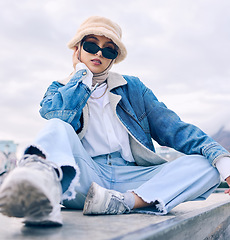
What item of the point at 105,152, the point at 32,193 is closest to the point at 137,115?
the point at 105,152

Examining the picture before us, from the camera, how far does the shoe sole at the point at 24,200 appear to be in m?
0.99

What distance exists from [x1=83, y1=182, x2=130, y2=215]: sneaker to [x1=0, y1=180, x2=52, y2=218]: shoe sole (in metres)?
0.49

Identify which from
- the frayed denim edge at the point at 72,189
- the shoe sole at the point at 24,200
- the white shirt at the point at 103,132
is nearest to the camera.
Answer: the shoe sole at the point at 24,200

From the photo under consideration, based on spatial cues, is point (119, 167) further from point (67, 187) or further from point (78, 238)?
point (78, 238)

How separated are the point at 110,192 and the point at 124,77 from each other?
1.21 metres

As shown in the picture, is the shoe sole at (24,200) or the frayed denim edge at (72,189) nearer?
the shoe sole at (24,200)

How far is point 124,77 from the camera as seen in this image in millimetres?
2539

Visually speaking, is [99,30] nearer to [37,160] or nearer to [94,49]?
[94,49]

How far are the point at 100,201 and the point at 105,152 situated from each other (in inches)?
23.9

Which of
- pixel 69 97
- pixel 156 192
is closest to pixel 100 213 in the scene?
pixel 156 192

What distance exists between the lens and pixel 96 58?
7.51 ft

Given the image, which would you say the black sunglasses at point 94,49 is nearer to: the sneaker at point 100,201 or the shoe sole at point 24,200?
the sneaker at point 100,201

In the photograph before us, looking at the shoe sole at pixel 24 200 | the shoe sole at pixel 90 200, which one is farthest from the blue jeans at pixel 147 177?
the shoe sole at pixel 24 200

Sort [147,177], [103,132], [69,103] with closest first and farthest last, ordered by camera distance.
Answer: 1. [69,103]
2. [147,177]
3. [103,132]
